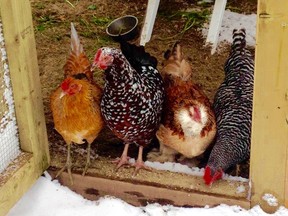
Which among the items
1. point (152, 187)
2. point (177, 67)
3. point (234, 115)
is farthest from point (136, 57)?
point (152, 187)

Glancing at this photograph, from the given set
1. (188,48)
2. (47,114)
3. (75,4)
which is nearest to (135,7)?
(75,4)

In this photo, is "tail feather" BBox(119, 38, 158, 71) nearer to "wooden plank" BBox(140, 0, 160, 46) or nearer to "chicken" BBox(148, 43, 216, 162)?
"chicken" BBox(148, 43, 216, 162)

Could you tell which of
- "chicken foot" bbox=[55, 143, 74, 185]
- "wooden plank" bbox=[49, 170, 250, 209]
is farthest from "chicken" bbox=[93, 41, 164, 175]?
"chicken foot" bbox=[55, 143, 74, 185]

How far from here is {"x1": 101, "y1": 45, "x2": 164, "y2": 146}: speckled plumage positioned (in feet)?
8.95

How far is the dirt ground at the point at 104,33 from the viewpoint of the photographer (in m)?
4.34

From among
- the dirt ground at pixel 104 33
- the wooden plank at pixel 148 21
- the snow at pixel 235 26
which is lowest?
the dirt ground at pixel 104 33

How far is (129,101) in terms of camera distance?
2785 millimetres

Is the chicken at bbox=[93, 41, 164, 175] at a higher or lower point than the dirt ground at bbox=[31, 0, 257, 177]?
higher

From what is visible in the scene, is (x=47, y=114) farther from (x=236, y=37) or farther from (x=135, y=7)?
(x=135, y=7)

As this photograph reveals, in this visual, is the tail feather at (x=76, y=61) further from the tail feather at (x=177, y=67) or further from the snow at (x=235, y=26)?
the snow at (x=235, y=26)

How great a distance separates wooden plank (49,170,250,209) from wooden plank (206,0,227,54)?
1971 millimetres

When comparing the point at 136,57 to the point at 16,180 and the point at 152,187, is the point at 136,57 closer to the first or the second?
the point at 152,187

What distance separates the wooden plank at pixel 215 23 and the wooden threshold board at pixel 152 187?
186cm

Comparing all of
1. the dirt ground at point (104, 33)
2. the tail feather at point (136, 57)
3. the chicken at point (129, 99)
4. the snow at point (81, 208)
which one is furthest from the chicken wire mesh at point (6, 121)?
the dirt ground at point (104, 33)
